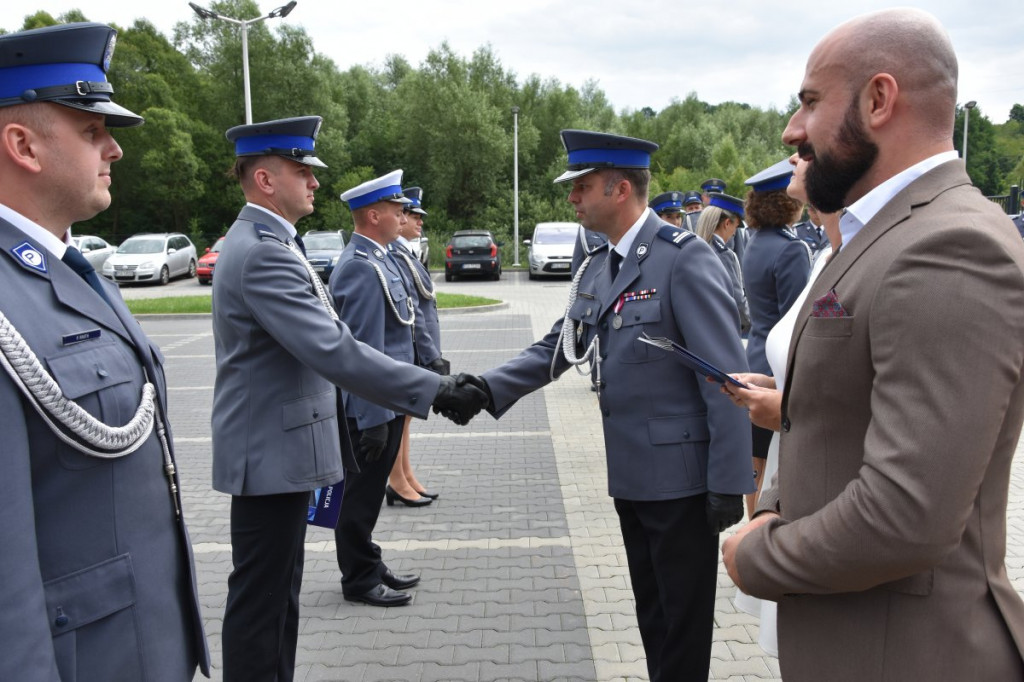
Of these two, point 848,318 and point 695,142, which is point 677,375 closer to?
point 848,318

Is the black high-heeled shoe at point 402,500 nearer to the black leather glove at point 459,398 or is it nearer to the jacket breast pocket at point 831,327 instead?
the black leather glove at point 459,398

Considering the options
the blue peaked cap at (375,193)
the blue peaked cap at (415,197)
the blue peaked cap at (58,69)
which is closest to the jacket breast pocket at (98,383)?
the blue peaked cap at (58,69)

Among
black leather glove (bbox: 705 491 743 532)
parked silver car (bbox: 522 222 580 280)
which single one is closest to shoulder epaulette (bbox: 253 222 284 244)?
black leather glove (bbox: 705 491 743 532)

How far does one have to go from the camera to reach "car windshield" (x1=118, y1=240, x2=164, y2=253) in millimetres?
27062

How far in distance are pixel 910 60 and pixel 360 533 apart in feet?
12.2

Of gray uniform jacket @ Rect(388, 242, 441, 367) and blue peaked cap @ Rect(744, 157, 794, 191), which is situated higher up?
blue peaked cap @ Rect(744, 157, 794, 191)

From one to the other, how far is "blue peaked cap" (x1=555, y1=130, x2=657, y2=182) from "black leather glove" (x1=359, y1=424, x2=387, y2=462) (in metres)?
1.95

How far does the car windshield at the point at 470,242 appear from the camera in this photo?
27750 mm

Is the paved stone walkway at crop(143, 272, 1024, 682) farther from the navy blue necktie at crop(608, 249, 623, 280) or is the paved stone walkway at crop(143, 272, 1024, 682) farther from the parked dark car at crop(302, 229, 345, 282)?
the parked dark car at crop(302, 229, 345, 282)

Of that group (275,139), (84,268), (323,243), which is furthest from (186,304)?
(84,268)

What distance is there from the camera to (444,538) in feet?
17.8

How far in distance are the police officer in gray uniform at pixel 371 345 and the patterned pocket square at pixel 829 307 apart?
2.95 m

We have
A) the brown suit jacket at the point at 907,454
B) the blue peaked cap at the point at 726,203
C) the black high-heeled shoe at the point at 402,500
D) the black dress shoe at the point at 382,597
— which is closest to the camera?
the brown suit jacket at the point at 907,454

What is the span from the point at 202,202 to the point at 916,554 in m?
45.3
